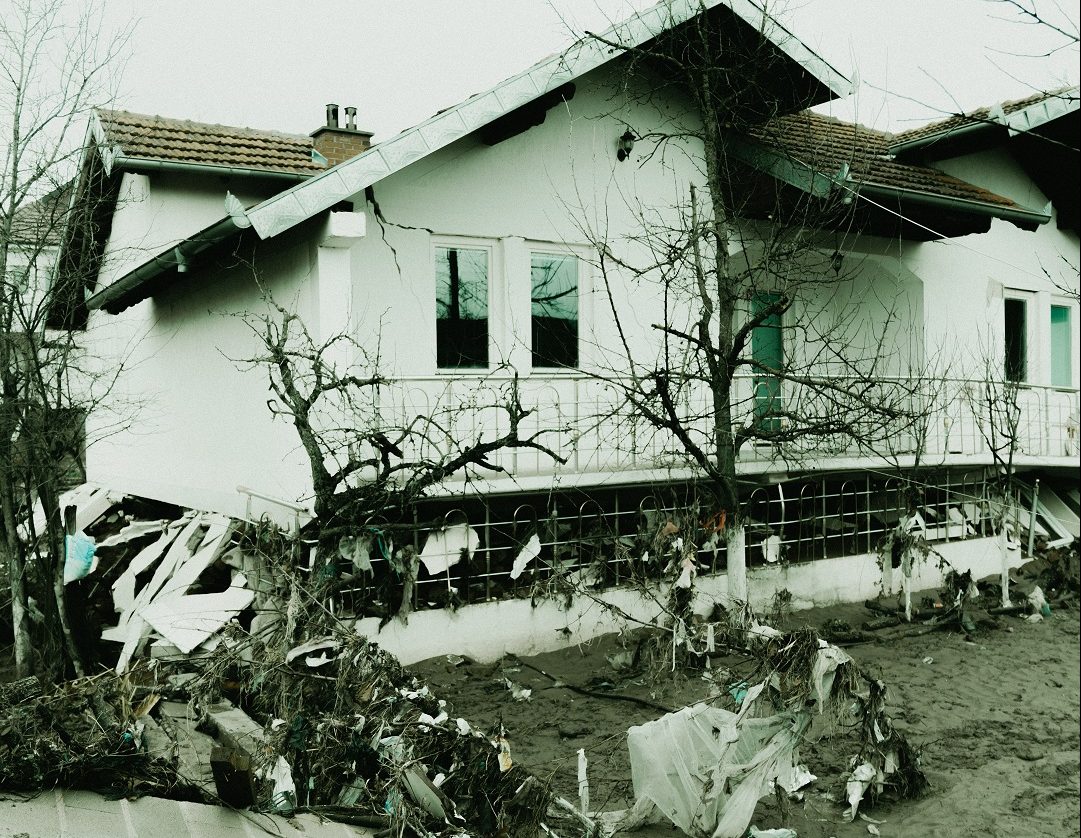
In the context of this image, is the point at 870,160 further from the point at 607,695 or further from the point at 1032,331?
the point at 1032,331

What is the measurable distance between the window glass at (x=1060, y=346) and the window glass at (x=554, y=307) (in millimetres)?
8442

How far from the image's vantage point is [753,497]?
420 inches

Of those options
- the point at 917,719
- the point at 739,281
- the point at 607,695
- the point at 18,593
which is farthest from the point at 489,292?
the point at 917,719

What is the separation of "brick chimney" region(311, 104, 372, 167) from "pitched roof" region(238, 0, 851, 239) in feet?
14.3

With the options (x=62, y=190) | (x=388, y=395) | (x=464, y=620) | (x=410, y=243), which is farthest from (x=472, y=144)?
(x=464, y=620)

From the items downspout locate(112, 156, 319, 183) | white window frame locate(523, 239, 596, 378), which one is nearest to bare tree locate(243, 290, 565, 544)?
white window frame locate(523, 239, 596, 378)

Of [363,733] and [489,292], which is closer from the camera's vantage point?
[363,733]

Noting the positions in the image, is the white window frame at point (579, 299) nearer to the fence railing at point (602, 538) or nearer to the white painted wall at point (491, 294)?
the white painted wall at point (491, 294)

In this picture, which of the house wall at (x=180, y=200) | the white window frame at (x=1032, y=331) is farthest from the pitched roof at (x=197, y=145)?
the white window frame at (x=1032, y=331)

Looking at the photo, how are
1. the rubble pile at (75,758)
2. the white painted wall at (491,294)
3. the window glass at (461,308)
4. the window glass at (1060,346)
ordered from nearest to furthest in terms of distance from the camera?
the rubble pile at (75,758) → the white painted wall at (491,294) → the window glass at (461,308) → the window glass at (1060,346)

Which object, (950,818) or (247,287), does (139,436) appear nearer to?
(247,287)

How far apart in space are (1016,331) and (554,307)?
7963mm

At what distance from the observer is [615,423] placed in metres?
9.50

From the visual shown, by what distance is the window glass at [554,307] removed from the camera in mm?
10203
